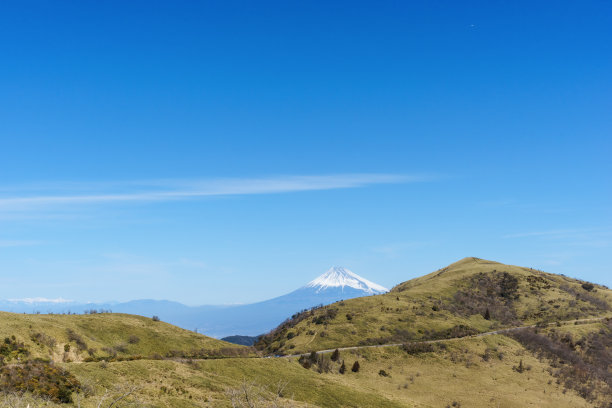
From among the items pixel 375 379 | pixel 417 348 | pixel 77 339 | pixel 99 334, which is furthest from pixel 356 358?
pixel 77 339

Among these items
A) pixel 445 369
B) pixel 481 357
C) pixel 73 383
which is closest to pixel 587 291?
pixel 481 357

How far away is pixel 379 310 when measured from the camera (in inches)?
4604

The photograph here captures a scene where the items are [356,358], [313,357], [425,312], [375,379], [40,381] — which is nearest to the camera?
[40,381]

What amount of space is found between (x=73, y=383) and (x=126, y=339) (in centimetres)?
3572

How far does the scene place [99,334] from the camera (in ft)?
232

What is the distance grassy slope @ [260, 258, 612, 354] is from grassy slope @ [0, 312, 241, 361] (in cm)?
2269

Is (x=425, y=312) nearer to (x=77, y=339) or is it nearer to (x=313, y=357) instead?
(x=313, y=357)

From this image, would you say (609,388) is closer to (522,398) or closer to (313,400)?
(522,398)

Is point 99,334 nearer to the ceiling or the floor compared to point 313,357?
nearer to the ceiling

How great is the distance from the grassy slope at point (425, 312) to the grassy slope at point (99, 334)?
2269 cm

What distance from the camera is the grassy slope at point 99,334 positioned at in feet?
182

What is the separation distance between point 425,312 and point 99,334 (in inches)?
3208

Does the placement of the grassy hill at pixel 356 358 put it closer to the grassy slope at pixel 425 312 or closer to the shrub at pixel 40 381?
the shrub at pixel 40 381

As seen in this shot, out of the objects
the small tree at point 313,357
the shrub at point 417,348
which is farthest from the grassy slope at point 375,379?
the small tree at point 313,357
